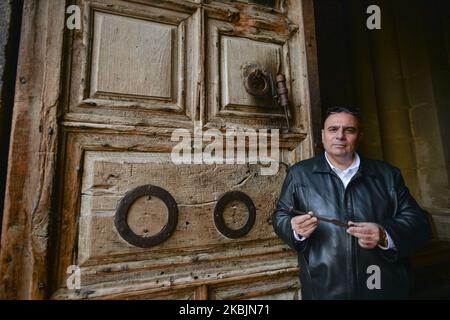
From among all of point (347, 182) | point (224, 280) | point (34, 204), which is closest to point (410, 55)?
point (347, 182)

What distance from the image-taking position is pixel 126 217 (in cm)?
122

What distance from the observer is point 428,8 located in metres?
2.90

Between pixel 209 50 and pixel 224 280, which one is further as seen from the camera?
pixel 209 50

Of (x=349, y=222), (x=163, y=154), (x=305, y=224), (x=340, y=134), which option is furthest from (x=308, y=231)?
(x=163, y=154)

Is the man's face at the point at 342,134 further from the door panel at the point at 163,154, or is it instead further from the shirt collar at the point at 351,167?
the door panel at the point at 163,154

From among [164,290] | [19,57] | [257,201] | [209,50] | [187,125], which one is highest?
[209,50]

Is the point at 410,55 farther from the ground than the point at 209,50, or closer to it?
farther from the ground

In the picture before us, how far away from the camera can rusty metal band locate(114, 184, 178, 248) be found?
1.21 metres

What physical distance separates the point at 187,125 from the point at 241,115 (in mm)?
337

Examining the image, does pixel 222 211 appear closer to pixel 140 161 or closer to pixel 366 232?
pixel 140 161

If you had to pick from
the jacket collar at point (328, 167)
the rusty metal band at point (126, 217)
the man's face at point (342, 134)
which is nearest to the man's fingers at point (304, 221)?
the jacket collar at point (328, 167)

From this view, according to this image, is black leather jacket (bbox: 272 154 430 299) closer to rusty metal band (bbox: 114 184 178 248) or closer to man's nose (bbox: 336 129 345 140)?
man's nose (bbox: 336 129 345 140)

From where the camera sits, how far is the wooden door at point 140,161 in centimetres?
112
